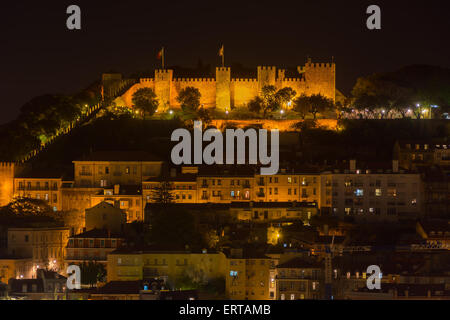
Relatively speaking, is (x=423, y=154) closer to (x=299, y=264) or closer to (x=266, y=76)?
(x=266, y=76)

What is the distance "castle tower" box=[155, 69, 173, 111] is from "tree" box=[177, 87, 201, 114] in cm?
106

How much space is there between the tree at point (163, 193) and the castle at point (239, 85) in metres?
16.0

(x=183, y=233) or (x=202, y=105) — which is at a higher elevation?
(x=202, y=105)

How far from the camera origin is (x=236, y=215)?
38.8 meters

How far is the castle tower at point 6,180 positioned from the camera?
145ft

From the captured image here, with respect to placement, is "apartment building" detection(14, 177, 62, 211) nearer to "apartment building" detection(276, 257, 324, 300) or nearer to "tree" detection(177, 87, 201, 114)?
"tree" detection(177, 87, 201, 114)

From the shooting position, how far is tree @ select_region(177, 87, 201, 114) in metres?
55.1

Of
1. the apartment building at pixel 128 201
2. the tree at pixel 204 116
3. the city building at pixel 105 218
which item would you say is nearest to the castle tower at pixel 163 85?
the tree at pixel 204 116

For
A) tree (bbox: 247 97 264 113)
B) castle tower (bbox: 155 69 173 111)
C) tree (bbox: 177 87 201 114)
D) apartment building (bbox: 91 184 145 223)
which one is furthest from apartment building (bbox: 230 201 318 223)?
castle tower (bbox: 155 69 173 111)

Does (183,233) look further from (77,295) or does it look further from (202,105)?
(202,105)

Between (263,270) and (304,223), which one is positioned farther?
(304,223)

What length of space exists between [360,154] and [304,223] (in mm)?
11419
